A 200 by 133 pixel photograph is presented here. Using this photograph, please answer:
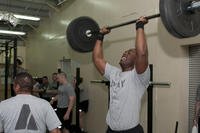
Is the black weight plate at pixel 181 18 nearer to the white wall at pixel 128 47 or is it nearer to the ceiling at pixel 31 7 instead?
the white wall at pixel 128 47

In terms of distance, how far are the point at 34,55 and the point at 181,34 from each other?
8646 mm

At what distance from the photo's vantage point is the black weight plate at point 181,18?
2.65 meters

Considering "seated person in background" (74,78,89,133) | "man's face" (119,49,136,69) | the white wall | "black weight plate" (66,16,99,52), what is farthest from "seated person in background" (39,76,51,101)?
"man's face" (119,49,136,69)

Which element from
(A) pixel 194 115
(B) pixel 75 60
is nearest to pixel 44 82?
(B) pixel 75 60

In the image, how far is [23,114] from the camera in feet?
7.46

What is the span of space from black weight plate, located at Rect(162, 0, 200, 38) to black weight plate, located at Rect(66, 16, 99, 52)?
1.61 metres

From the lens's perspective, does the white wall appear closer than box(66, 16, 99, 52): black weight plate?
No

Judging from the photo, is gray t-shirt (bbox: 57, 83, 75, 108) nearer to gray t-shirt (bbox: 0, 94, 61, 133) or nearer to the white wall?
the white wall

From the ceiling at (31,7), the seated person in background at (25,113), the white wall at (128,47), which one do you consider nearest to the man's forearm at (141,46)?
the seated person in background at (25,113)

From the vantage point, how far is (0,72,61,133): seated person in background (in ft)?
7.45

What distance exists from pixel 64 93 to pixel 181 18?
2.85 m

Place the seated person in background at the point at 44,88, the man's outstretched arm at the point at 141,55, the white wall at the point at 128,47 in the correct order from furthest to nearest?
the seated person in background at the point at 44,88, the white wall at the point at 128,47, the man's outstretched arm at the point at 141,55

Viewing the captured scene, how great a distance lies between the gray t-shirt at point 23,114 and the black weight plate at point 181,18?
131 centimetres

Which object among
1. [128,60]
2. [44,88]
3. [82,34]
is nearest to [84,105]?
[44,88]
